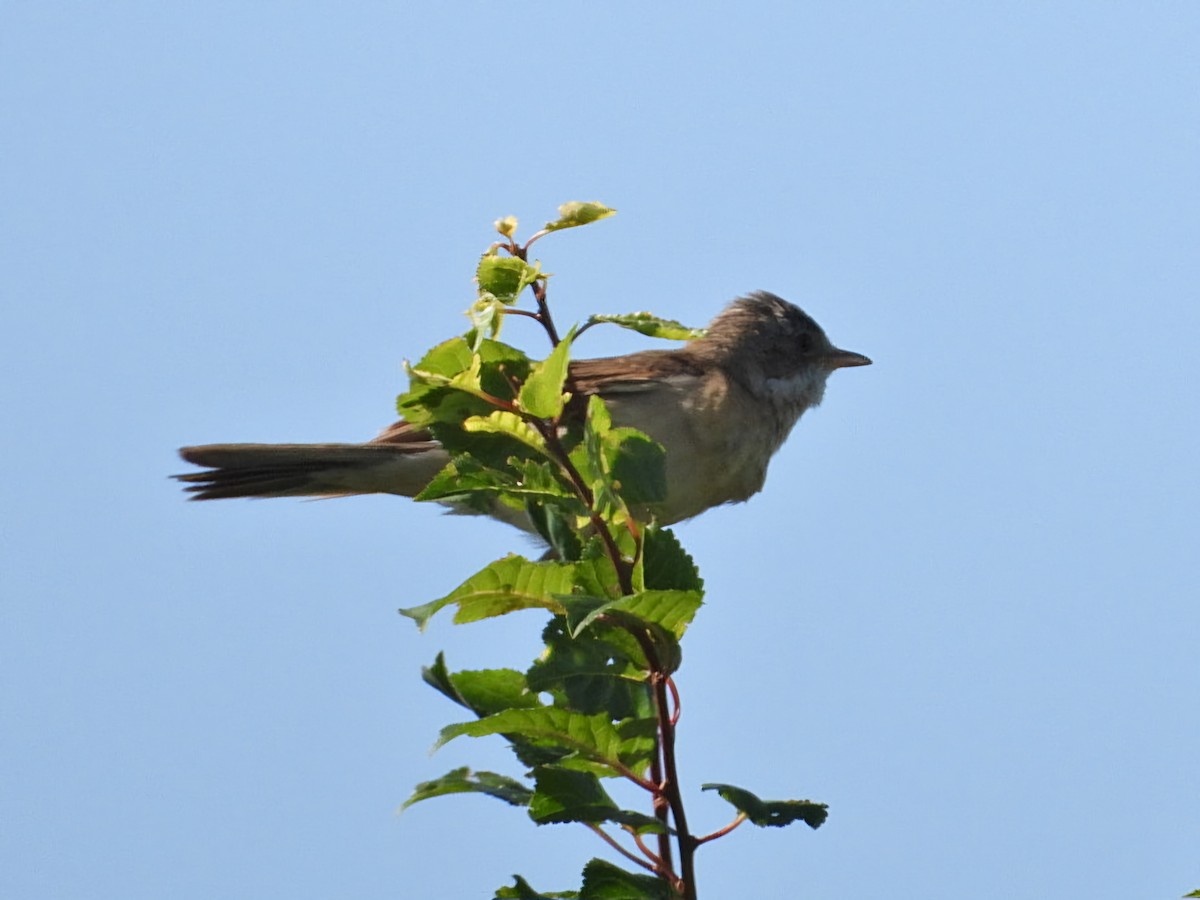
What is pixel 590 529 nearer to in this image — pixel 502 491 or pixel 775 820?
pixel 502 491

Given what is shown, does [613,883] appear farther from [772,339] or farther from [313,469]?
[772,339]

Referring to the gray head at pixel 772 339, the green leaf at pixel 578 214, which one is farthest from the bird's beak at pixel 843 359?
the green leaf at pixel 578 214

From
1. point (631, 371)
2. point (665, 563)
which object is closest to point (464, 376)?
point (665, 563)

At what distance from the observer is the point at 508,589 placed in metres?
2.76

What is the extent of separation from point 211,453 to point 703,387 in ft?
7.91

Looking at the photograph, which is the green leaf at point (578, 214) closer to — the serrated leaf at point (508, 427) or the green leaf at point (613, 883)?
the serrated leaf at point (508, 427)

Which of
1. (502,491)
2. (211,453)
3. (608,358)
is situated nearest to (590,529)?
(502,491)

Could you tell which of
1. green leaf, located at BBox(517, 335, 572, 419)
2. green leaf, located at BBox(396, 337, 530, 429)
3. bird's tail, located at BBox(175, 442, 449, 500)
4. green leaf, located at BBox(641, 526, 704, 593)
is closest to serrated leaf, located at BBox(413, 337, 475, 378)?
green leaf, located at BBox(396, 337, 530, 429)

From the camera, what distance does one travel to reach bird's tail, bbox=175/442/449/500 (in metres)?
6.10

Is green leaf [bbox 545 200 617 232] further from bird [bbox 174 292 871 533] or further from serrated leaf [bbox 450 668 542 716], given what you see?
bird [bbox 174 292 871 533]

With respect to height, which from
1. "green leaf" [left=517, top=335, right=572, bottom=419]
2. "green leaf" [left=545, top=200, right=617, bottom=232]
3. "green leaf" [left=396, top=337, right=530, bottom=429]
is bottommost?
"green leaf" [left=517, top=335, right=572, bottom=419]

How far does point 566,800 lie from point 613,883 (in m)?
0.19

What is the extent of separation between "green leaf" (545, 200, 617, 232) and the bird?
277 centimetres

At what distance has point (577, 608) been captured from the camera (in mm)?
2445
